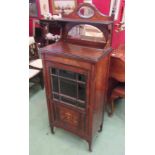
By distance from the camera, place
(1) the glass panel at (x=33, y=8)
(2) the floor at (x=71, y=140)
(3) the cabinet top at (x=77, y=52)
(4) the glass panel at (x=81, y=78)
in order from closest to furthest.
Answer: (3) the cabinet top at (x=77, y=52) → (4) the glass panel at (x=81, y=78) → (2) the floor at (x=71, y=140) → (1) the glass panel at (x=33, y=8)

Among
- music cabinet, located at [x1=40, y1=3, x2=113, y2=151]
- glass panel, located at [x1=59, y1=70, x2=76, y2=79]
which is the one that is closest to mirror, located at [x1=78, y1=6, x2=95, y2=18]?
music cabinet, located at [x1=40, y1=3, x2=113, y2=151]

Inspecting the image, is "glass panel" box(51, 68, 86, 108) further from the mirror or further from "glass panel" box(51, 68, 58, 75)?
the mirror

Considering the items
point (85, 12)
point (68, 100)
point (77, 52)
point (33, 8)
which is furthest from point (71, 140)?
point (33, 8)

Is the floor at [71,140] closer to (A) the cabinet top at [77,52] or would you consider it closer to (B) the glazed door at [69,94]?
(B) the glazed door at [69,94]

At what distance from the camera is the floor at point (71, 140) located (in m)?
1.76

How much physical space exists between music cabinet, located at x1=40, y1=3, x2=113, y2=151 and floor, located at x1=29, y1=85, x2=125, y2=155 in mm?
213

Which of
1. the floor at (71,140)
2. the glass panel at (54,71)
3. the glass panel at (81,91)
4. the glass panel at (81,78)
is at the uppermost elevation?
the glass panel at (54,71)

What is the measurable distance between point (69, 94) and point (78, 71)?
328 millimetres

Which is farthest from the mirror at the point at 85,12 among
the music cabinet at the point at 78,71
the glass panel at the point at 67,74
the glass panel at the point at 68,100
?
the glass panel at the point at 68,100

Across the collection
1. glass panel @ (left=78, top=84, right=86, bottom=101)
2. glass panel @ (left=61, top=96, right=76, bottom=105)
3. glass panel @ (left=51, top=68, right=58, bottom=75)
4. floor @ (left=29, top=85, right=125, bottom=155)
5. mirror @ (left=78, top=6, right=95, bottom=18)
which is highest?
mirror @ (left=78, top=6, right=95, bottom=18)

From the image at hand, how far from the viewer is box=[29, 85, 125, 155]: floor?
176cm
